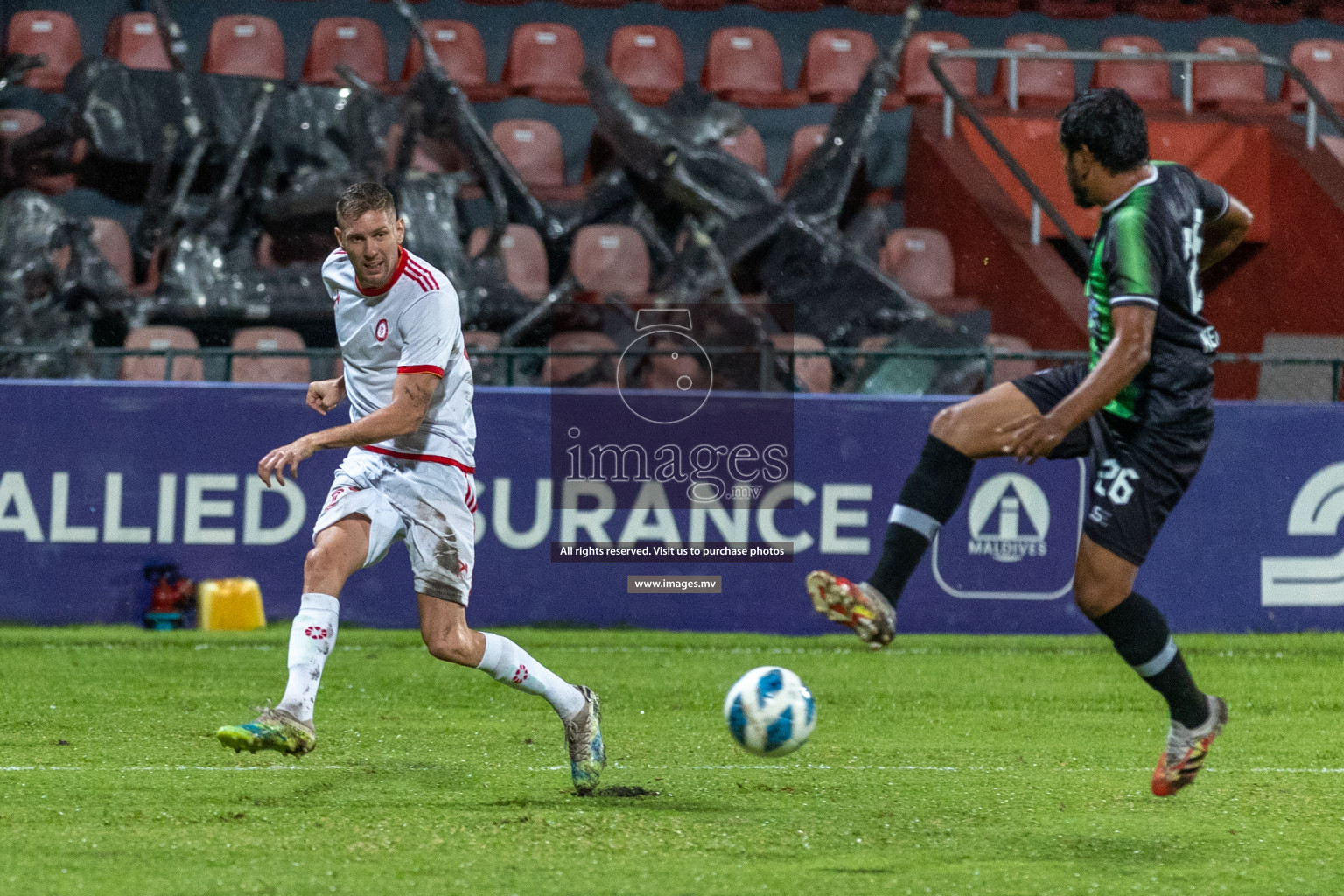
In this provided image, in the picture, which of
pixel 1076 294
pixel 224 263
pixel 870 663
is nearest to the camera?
pixel 870 663

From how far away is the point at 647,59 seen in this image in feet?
54.4

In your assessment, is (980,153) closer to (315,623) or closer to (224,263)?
(224,263)

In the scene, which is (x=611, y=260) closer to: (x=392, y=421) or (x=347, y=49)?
(x=347, y=49)

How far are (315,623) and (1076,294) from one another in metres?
10.3

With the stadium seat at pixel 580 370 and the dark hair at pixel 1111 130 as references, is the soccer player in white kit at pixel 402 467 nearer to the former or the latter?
the dark hair at pixel 1111 130

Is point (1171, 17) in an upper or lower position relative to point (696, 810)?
upper

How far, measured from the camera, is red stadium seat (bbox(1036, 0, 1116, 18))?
58.0 ft

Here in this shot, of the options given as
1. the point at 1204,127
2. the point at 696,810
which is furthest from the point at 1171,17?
the point at 696,810

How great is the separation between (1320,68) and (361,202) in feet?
49.3

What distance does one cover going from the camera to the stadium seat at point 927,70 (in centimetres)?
1627

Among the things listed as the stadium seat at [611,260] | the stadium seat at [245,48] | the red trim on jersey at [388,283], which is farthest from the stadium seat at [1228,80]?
the red trim on jersey at [388,283]

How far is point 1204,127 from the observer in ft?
51.8

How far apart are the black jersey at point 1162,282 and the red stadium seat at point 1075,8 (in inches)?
535

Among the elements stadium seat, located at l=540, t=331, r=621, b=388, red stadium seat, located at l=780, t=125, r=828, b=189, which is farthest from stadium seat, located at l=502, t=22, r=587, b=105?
stadium seat, located at l=540, t=331, r=621, b=388
